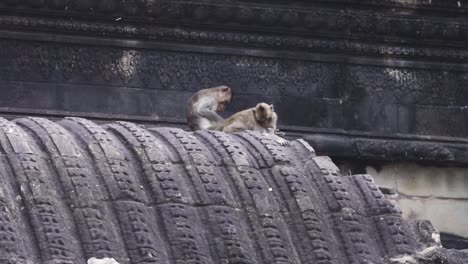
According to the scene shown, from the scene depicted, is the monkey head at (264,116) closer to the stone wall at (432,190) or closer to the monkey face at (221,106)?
the monkey face at (221,106)

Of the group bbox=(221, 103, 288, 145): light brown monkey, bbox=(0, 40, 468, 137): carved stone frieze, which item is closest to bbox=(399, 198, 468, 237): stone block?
bbox=(0, 40, 468, 137): carved stone frieze

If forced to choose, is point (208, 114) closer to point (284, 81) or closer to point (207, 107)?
point (207, 107)

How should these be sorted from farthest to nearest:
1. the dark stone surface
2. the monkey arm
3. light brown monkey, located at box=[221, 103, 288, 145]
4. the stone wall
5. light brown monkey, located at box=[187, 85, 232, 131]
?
the stone wall < the dark stone surface < the monkey arm < light brown monkey, located at box=[187, 85, 232, 131] < light brown monkey, located at box=[221, 103, 288, 145]

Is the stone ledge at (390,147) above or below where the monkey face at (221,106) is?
below

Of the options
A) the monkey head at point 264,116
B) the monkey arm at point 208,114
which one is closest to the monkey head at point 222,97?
the monkey arm at point 208,114

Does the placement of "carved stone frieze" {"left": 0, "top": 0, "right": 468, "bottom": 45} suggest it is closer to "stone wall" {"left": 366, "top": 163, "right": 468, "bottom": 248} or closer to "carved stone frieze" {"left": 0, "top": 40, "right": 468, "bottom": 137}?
"carved stone frieze" {"left": 0, "top": 40, "right": 468, "bottom": 137}

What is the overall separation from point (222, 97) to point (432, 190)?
11.0 ft

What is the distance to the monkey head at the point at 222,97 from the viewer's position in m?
17.8

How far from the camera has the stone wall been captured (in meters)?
20.5

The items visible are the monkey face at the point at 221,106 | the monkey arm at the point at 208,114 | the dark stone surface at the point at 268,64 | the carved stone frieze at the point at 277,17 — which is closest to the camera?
the monkey arm at the point at 208,114

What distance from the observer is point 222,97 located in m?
17.9

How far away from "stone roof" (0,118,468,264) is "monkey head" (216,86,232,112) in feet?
26.5

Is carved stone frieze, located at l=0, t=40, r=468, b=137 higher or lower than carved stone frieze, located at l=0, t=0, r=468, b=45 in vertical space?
lower

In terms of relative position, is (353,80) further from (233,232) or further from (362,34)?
(233,232)
